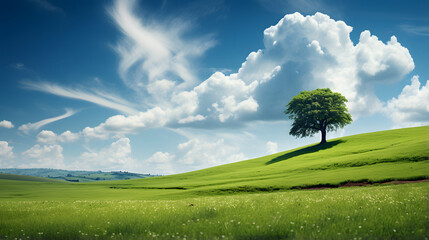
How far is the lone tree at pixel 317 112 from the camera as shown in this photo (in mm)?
83375

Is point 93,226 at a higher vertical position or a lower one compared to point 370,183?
higher

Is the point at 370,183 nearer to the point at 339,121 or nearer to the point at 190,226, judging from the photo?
the point at 190,226

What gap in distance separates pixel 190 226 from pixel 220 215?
7.52 ft

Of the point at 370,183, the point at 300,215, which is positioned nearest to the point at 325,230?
the point at 300,215

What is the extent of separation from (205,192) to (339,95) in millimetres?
66328

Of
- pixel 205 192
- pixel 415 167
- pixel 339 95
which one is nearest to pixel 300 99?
pixel 339 95

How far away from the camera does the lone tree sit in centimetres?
8338

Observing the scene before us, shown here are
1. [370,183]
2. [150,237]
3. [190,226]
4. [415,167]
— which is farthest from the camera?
[415,167]

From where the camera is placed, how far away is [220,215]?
11000 millimetres

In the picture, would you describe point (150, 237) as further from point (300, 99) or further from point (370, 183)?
point (300, 99)

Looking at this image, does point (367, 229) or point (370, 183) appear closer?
point (367, 229)

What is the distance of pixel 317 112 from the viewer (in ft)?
269

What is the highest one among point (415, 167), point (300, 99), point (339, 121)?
point (300, 99)

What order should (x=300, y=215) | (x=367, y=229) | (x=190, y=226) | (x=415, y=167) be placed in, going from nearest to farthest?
(x=367, y=229) < (x=190, y=226) < (x=300, y=215) < (x=415, y=167)
